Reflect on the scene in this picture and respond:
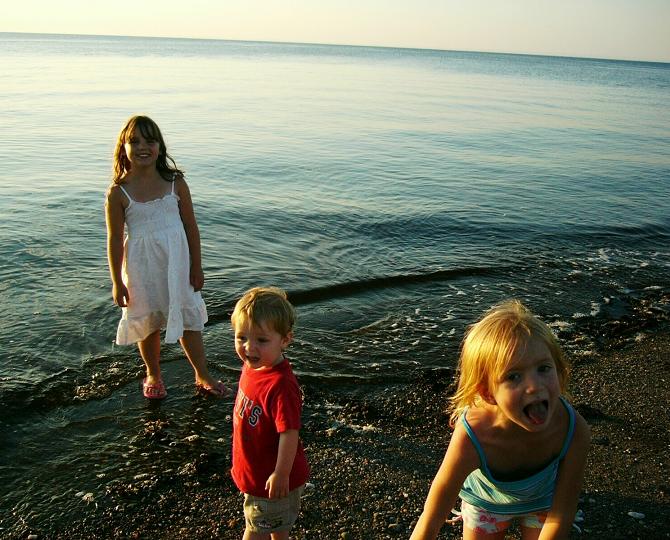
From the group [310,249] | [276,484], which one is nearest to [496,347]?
[276,484]

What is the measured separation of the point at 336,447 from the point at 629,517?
200 centimetres

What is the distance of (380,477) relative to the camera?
4398 millimetres

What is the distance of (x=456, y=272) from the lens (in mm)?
9758

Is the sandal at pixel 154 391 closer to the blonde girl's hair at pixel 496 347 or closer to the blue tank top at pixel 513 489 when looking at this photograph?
the blue tank top at pixel 513 489

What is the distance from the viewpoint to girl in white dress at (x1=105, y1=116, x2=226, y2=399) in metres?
5.15

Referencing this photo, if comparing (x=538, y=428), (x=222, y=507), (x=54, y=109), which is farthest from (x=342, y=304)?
(x=54, y=109)

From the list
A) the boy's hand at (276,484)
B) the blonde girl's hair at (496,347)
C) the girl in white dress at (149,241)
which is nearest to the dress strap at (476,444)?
the blonde girl's hair at (496,347)

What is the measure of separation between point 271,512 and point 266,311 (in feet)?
3.19

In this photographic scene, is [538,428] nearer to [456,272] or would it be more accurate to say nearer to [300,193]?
[456,272]

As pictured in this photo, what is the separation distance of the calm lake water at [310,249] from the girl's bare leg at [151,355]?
23cm

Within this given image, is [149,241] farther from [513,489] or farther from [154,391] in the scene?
[513,489]

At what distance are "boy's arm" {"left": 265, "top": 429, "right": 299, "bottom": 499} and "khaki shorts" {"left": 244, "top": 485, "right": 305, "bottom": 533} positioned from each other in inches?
3.6

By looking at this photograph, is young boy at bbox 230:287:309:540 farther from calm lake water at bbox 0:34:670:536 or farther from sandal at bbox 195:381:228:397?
sandal at bbox 195:381:228:397

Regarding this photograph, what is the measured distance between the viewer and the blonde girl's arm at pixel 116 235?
5133 millimetres
